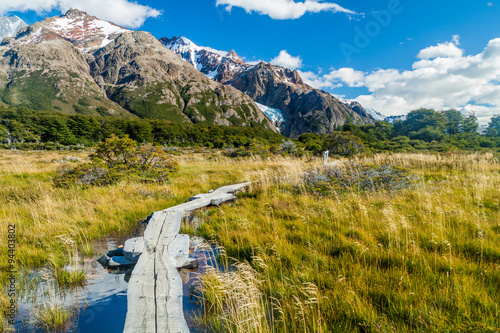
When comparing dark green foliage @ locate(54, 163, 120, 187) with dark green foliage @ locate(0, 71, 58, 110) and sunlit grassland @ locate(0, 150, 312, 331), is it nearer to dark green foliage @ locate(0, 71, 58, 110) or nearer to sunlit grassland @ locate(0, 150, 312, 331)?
sunlit grassland @ locate(0, 150, 312, 331)

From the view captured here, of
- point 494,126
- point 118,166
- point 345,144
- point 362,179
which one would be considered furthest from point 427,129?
point 118,166

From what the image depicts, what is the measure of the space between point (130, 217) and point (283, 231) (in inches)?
162

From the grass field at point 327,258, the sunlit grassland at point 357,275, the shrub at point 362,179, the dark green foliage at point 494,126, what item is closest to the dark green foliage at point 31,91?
the grass field at point 327,258

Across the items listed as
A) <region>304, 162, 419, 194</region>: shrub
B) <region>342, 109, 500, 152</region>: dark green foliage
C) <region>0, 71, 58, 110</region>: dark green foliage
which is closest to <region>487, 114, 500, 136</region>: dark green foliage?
<region>342, 109, 500, 152</region>: dark green foliage

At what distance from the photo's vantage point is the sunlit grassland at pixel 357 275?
1.95m

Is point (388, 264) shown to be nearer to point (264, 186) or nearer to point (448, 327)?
point (448, 327)

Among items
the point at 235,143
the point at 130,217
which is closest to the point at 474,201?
the point at 130,217

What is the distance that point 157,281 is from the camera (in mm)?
2611

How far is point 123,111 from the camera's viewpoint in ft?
547

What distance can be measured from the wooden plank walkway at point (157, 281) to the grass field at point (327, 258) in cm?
40

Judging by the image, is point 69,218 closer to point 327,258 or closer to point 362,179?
point 327,258

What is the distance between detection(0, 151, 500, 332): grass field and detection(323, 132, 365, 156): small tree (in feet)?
45.5

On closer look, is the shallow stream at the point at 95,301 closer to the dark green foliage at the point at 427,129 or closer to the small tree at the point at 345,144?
the small tree at the point at 345,144

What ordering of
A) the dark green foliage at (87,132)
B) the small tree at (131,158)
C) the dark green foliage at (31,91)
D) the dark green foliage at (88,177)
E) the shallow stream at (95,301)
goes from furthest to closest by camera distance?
the dark green foliage at (31,91) < the dark green foliage at (87,132) < the small tree at (131,158) < the dark green foliage at (88,177) < the shallow stream at (95,301)
